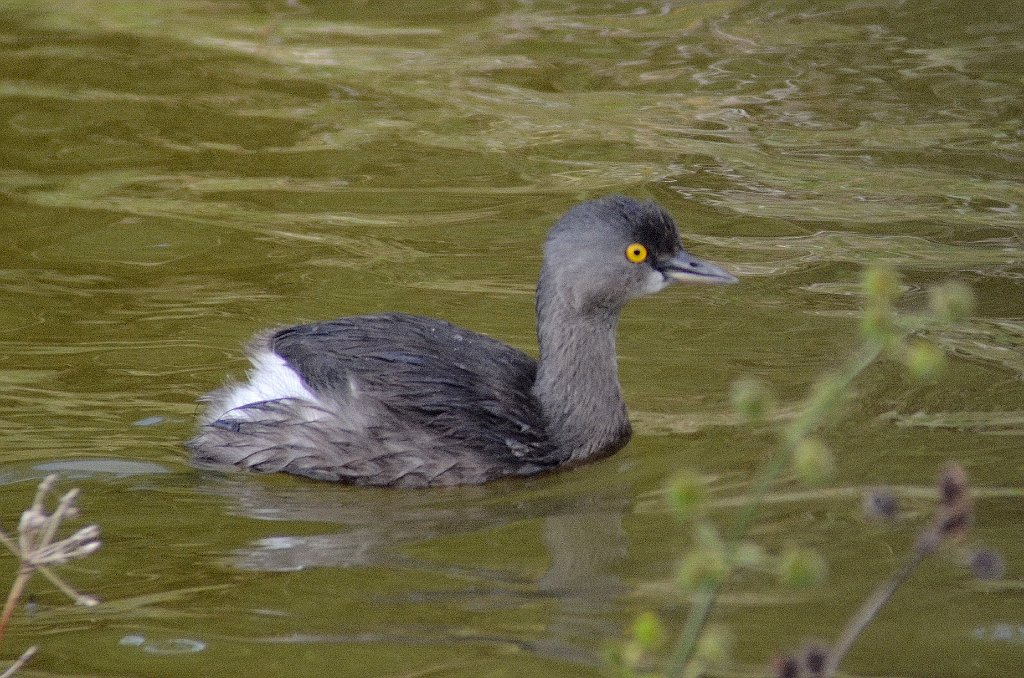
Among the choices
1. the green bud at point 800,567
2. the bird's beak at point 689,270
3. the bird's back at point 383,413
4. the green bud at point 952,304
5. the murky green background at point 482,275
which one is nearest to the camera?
the green bud at point 800,567

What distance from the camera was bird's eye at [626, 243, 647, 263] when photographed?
5.85m

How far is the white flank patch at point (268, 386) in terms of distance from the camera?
227 inches

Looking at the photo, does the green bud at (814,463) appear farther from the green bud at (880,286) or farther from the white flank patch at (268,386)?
the white flank patch at (268,386)

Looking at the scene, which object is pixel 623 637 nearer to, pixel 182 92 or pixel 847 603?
pixel 847 603

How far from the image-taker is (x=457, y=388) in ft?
18.5

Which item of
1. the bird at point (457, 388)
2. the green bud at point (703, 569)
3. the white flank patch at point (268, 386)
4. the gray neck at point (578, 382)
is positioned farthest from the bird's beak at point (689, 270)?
the green bud at point (703, 569)

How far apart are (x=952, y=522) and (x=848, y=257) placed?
5.60 m

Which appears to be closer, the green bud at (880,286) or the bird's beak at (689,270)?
the green bud at (880,286)

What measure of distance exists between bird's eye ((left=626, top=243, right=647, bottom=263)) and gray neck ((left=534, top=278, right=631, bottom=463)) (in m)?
0.25

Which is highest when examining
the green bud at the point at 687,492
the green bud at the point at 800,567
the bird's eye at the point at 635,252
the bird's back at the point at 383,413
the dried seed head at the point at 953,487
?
the green bud at the point at 687,492

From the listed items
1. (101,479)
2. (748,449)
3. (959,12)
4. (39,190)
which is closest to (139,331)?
(101,479)

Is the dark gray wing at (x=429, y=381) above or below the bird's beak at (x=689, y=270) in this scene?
below

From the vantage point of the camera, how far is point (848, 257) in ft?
25.1

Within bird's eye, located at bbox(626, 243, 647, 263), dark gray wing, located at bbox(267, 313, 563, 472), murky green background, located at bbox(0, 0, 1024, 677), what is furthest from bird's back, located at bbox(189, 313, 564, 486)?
bird's eye, located at bbox(626, 243, 647, 263)
